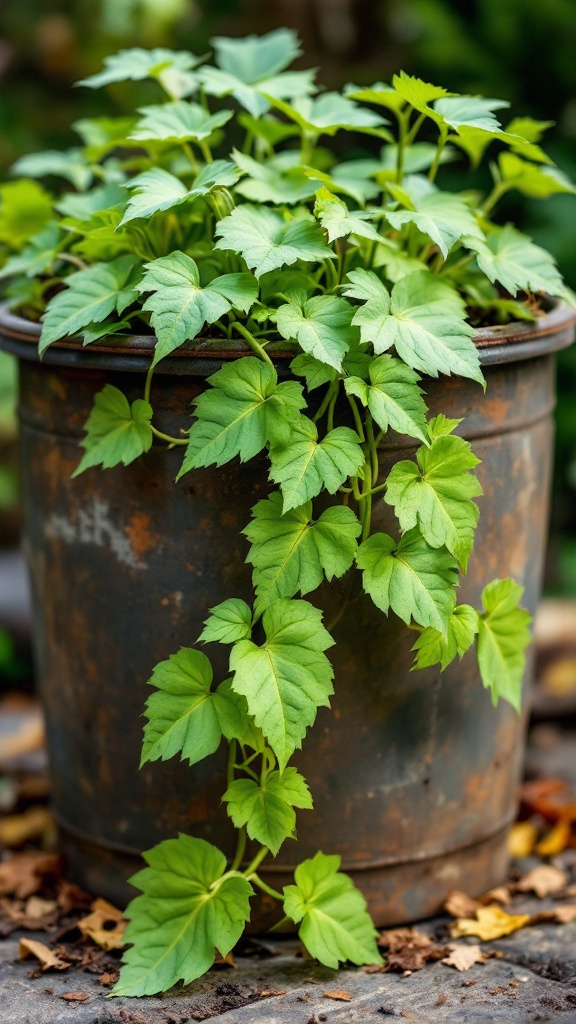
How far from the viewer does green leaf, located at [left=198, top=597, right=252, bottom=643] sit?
1571 millimetres

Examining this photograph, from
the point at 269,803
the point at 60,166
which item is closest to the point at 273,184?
the point at 60,166

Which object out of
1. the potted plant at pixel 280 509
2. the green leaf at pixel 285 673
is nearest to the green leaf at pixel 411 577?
the potted plant at pixel 280 509

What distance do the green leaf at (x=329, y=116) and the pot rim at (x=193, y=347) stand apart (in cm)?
43

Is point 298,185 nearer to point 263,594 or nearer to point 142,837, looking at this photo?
point 263,594

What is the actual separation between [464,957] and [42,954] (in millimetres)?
724

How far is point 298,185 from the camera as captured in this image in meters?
1.86

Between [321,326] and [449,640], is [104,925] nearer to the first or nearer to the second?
[449,640]

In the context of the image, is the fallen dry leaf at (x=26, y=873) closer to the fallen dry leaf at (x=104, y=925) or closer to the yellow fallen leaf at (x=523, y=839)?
the fallen dry leaf at (x=104, y=925)

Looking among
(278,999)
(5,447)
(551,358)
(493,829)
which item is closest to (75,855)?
(278,999)

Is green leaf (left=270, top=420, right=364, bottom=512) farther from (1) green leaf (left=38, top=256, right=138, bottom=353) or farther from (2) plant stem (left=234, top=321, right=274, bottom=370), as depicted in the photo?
(1) green leaf (left=38, top=256, right=138, bottom=353)

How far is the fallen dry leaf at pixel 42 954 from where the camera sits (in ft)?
5.86

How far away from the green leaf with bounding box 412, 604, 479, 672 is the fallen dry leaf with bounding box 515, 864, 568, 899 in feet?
2.42

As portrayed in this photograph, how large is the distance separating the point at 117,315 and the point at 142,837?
92 centimetres

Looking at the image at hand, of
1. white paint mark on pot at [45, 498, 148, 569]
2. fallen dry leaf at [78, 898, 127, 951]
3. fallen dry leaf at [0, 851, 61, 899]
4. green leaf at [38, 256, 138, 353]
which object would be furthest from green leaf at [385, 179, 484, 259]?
fallen dry leaf at [0, 851, 61, 899]
